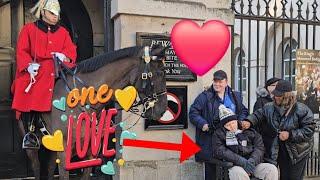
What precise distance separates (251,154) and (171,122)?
134 cm

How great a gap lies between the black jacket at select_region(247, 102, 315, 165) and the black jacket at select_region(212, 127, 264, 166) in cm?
27

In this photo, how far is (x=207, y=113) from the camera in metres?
5.34

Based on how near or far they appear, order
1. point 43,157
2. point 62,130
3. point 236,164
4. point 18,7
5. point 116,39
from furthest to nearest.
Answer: point 18,7 < point 116,39 < point 236,164 < point 43,157 < point 62,130

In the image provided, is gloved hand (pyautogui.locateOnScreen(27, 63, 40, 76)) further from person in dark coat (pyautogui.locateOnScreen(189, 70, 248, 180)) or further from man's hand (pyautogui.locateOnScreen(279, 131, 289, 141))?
man's hand (pyautogui.locateOnScreen(279, 131, 289, 141))

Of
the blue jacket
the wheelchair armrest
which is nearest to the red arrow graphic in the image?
the blue jacket

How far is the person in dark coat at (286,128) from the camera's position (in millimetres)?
4824

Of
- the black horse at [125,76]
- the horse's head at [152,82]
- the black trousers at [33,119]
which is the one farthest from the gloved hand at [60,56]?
the horse's head at [152,82]

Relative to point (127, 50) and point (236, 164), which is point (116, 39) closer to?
point (127, 50)

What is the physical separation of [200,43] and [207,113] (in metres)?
0.90

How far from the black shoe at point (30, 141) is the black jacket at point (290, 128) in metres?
2.45

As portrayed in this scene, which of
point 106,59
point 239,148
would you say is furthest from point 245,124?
point 106,59

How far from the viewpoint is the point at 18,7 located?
5.86 metres

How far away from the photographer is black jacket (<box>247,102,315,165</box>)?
15.9ft

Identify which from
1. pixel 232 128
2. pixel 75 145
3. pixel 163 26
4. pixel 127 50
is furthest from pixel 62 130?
pixel 163 26
